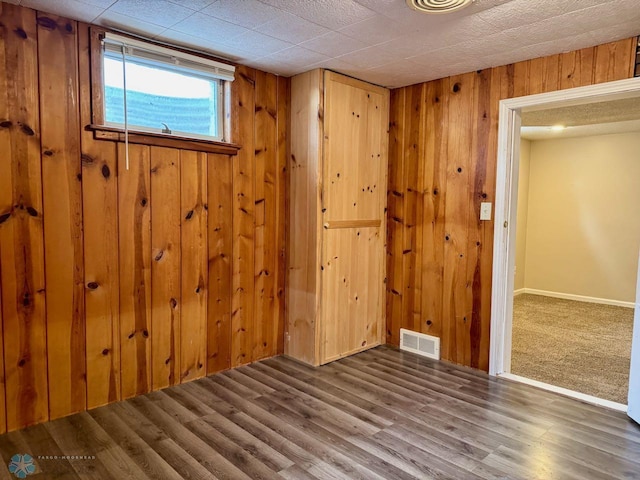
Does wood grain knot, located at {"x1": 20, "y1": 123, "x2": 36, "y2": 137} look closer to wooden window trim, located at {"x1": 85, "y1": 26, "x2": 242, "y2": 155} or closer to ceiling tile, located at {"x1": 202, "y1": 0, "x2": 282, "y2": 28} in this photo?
wooden window trim, located at {"x1": 85, "y1": 26, "x2": 242, "y2": 155}

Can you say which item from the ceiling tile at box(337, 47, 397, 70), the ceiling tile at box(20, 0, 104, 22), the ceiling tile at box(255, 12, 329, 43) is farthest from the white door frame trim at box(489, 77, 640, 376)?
the ceiling tile at box(20, 0, 104, 22)

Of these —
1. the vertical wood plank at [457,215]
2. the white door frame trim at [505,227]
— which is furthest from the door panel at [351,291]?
the white door frame trim at [505,227]

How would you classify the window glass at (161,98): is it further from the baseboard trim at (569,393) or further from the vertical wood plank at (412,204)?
the baseboard trim at (569,393)

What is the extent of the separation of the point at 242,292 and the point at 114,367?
39.7 inches

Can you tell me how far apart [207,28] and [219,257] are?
1.50m

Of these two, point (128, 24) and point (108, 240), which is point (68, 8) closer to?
point (128, 24)

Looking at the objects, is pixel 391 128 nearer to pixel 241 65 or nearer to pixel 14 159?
pixel 241 65

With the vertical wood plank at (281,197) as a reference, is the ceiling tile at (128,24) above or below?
above

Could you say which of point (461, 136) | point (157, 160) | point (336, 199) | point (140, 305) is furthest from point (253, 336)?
point (461, 136)

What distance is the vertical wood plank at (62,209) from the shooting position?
2.37 meters

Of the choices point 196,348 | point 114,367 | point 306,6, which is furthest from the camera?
point 196,348

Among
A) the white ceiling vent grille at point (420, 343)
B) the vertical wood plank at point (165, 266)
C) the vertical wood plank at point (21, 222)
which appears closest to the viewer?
the vertical wood plank at point (21, 222)

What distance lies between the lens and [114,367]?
2686 millimetres

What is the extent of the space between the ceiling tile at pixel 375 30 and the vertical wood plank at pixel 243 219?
3.28 feet
